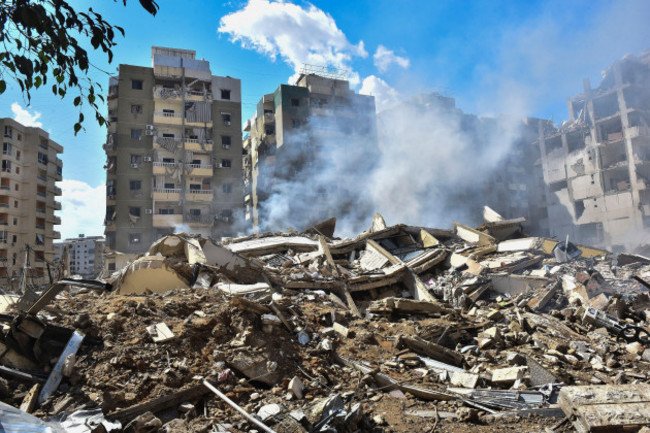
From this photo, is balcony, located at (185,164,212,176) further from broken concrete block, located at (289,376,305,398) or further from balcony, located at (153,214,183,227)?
broken concrete block, located at (289,376,305,398)

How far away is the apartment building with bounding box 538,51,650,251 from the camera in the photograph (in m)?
28.2

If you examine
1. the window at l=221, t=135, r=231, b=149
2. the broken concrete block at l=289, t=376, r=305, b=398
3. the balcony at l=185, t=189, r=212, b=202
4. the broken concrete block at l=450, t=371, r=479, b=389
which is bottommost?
the broken concrete block at l=450, t=371, r=479, b=389

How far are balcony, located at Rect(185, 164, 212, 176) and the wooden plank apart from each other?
92.5ft

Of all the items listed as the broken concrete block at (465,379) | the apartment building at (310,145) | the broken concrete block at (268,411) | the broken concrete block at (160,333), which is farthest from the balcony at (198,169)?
the broken concrete block at (268,411)

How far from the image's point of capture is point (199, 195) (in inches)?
1199

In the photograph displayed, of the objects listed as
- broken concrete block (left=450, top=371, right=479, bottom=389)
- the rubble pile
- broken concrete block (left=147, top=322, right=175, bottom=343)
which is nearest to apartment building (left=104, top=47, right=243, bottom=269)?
the rubble pile

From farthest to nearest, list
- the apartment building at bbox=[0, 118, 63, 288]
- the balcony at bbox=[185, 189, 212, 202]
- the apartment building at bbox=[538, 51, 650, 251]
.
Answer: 1. the apartment building at bbox=[0, 118, 63, 288]
2. the balcony at bbox=[185, 189, 212, 202]
3. the apartment building at bbox=[538, 51, 650, 251]

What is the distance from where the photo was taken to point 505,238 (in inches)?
678

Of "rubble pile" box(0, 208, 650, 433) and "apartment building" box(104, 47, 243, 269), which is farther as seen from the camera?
"apartment building" box(104, 47, 243, 269)

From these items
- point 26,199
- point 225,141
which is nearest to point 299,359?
point 225,141

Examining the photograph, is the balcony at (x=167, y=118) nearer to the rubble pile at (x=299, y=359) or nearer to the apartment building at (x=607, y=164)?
the rubble pile at (x=299, y=359)

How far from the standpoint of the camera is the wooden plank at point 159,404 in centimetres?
372

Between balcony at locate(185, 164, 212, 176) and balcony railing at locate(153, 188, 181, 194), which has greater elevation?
balcony at locate(185, 164, 212, 176)

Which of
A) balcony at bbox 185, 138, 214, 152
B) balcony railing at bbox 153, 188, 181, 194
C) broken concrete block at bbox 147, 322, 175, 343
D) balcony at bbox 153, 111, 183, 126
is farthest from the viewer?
balcony at bbox 185, 138, 214, 152
